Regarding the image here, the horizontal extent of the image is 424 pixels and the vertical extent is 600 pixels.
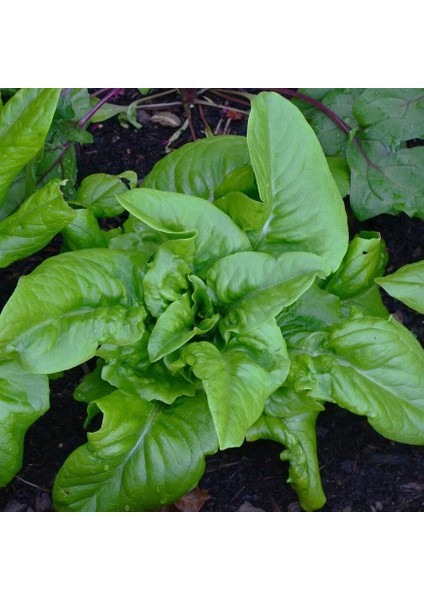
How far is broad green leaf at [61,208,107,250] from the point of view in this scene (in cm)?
179

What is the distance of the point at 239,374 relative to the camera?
1561mm

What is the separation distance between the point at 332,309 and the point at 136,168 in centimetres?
88

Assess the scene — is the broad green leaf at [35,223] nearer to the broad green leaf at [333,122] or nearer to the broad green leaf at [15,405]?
the broad green leaf at [15,405]

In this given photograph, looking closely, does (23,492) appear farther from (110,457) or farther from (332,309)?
(332,309)

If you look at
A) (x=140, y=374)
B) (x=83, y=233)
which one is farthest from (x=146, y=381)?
(x=83, y=233)

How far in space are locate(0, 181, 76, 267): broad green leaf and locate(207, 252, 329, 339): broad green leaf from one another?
0.38m

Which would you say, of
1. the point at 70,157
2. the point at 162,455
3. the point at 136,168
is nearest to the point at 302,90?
the point at 136,168

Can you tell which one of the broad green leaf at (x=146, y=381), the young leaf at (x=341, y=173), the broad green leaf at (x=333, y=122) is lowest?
the broad green leaf at (x=146, y=381)

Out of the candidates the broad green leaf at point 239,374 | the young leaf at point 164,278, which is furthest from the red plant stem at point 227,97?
the broad green leaf at point 239,374

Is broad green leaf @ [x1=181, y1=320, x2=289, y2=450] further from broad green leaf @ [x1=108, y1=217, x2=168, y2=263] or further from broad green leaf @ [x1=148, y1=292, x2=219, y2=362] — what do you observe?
broad green leaf @ [x1=108, y1=217, x2=168, y2=263]

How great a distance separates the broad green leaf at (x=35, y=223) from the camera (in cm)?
166

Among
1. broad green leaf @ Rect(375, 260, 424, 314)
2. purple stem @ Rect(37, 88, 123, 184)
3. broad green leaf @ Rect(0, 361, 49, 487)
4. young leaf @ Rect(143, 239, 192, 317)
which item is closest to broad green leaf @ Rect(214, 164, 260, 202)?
young leaf @ Rect(143, 239, 192, 317)

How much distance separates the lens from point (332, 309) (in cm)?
184

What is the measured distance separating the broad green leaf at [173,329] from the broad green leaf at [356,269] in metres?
0.41
